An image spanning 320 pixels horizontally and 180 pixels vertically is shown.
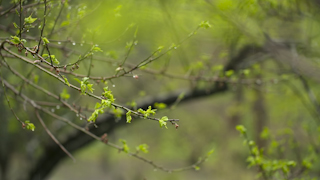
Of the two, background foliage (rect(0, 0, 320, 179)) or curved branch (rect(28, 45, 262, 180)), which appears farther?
curved branch (rect(28, 45, 262, 180))

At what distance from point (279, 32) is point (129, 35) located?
6.87 ft

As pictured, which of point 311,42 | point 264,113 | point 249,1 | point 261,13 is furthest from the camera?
point 264,113

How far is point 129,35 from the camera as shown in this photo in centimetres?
471

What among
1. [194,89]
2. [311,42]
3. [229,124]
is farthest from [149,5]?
[229,124]

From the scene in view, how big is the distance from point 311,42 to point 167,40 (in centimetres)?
197

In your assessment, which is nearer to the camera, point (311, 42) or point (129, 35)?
point (311, 42)

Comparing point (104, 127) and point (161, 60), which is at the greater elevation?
point (161, 60)

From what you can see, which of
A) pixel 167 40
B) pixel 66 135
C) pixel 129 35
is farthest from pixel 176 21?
pixel 66 135

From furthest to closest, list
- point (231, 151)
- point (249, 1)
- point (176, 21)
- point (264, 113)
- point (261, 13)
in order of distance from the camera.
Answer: point (231, 151), point (264, 113), point (176, 21), point (261, 13), point (249, 1)

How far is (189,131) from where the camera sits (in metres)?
15.6

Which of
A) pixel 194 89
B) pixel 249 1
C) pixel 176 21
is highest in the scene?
pixel 249 1

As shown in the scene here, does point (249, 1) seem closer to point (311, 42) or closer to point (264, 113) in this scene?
point (311, 42)

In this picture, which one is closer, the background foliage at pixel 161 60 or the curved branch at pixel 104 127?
the background foliage at pixel 161 60

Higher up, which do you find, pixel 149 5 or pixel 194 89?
pixel 149 5
